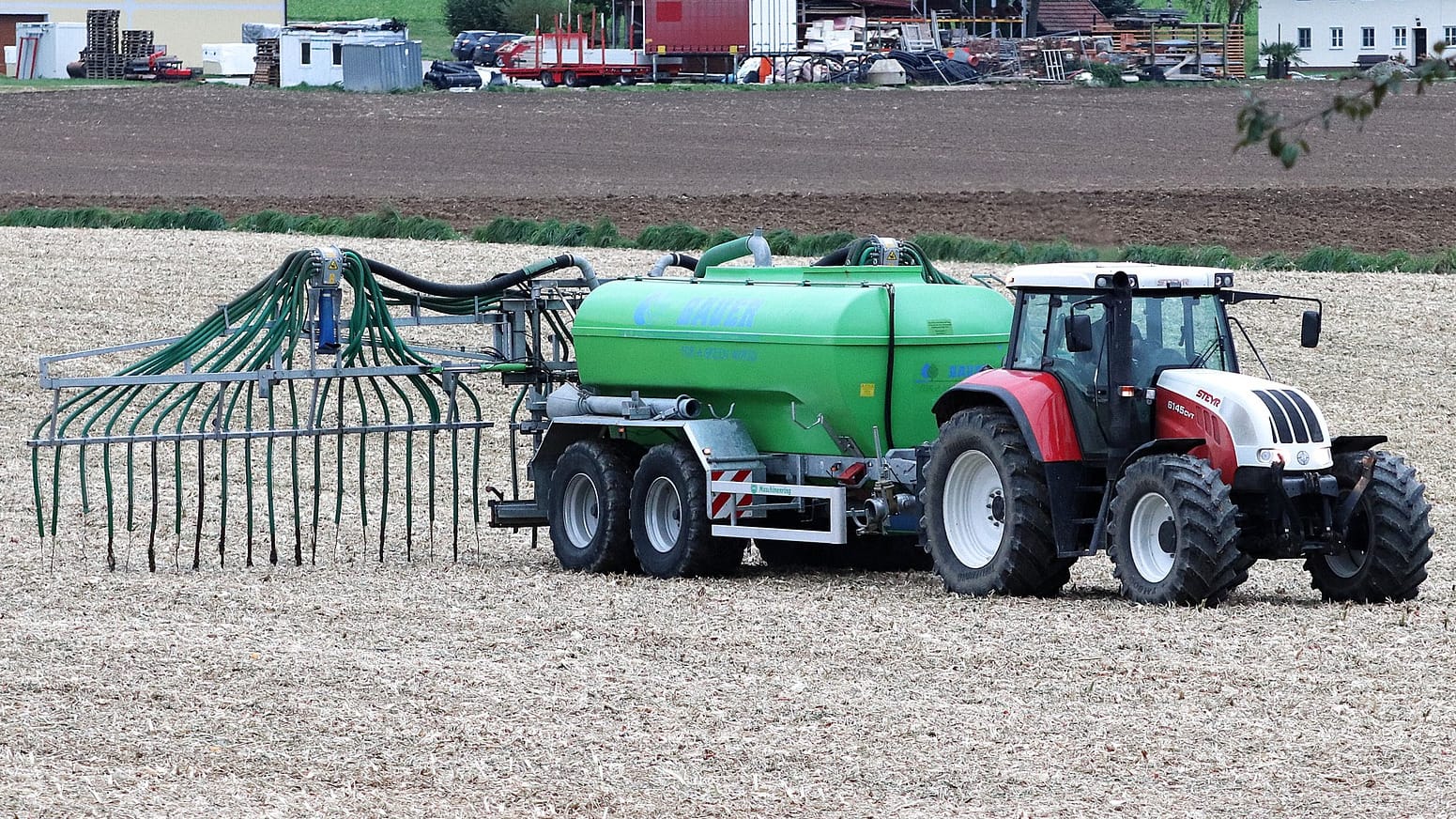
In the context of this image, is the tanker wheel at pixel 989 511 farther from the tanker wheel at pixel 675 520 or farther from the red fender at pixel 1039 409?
the tanker wheel at pixel 675 520

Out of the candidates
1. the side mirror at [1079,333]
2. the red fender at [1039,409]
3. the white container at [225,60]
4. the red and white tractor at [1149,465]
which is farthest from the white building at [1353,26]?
the side mirror at [1079,333]

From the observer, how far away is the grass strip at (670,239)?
76.7ft

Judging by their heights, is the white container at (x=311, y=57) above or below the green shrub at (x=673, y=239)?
above

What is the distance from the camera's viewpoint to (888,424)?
1095cm

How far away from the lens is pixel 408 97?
5225 cm

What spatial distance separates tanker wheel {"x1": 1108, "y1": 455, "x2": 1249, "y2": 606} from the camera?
9.03 m

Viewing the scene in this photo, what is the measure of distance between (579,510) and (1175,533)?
426 cm

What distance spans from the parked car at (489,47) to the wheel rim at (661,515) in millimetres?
58834

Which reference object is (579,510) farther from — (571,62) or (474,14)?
(474,14)

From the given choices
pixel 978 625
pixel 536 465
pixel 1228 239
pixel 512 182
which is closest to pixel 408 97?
pixel 512 182

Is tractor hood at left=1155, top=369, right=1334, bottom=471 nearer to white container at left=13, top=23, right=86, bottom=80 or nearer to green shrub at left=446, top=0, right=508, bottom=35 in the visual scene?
white container at left=13, top=23, right=86, bottom=80

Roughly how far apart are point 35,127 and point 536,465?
3522 centimetres

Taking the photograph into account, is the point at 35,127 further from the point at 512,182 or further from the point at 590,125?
the point at 512,182

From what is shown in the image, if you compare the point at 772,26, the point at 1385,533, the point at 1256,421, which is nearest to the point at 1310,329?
the point at 1256,421
